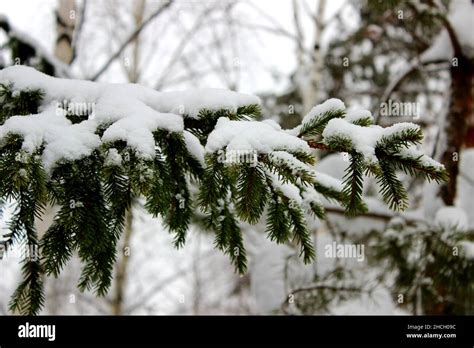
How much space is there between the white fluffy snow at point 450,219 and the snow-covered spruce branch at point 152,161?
1864mm

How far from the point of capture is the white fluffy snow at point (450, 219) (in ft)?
10.2

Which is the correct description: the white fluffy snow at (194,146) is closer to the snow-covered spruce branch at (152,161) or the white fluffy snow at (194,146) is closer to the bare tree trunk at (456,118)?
the snow-covered spruce branch at (152,161)

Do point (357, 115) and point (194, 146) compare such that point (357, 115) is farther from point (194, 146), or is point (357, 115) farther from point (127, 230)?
point (127, 230)

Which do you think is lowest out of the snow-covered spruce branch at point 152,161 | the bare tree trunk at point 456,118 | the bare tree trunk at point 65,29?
the snow-covered spruce branch at point 152,161

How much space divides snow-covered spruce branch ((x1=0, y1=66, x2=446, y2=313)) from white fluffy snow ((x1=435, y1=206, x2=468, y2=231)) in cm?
186

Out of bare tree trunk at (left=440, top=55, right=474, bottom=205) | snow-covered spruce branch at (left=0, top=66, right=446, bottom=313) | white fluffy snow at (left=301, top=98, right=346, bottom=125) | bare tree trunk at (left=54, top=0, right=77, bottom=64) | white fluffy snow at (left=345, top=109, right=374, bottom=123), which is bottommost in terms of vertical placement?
snow-covered spruce branch at (left=0, top=66, right=446, bottom=313)

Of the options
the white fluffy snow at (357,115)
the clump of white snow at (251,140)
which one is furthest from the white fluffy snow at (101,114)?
the white fluffy snow at (357,115)

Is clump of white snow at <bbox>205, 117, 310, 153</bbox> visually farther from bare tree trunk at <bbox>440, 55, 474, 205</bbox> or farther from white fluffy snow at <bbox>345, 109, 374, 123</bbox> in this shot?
bare tree trunk at <bbox>440, 55, 474, 205</bbox>

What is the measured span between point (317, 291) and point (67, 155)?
257cm

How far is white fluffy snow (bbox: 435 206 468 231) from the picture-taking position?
3.11 meters

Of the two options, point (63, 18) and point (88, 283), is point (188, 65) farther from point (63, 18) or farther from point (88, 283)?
point (88, 283)

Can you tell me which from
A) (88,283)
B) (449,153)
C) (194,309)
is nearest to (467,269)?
(449,153)

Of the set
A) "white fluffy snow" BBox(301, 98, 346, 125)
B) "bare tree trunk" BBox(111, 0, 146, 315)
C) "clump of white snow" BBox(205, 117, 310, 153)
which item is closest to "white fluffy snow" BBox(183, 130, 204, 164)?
"clump of white snow" BBox(205, 117, 310, 153)
